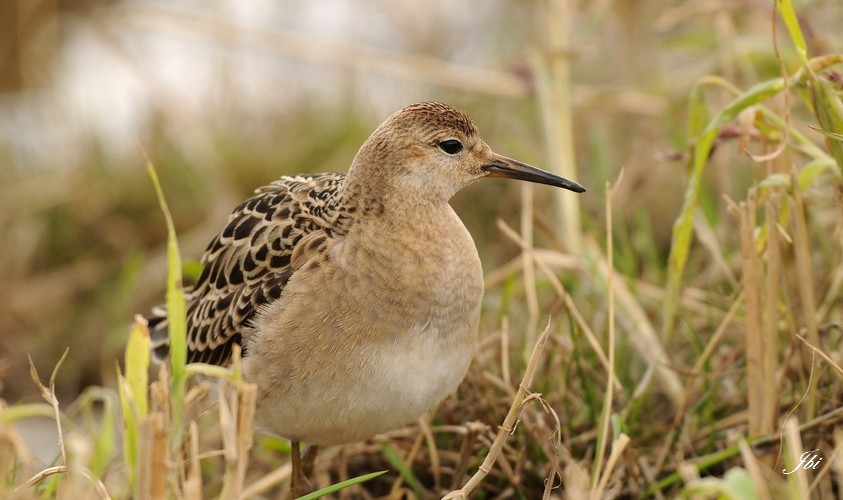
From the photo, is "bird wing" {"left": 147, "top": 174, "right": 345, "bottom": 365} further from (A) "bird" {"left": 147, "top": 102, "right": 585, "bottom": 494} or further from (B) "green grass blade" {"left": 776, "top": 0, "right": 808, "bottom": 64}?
(B) "green grass blade" {"left": 776, "top": 0, "right": 808, "bottom": 64}

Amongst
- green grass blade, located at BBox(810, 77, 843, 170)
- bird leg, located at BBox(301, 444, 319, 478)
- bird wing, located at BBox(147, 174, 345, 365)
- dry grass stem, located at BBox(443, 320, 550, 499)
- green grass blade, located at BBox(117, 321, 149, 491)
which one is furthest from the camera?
bird leg, located at BBox(301, 444, 319, 478)

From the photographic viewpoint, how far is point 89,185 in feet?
21.6

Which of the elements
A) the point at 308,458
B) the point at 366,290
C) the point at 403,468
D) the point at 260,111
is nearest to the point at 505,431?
the point at 366,290

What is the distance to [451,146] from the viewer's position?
361cm

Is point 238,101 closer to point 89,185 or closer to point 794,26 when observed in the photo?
point 89,185

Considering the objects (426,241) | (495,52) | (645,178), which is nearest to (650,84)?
(645,178)

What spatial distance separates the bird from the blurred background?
1.36 meters

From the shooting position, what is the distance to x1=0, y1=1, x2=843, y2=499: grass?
2.76 meters

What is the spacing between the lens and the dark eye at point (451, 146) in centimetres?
359

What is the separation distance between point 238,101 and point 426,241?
4107 mm

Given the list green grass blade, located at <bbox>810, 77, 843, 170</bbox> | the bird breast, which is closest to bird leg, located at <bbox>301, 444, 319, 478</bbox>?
the bird breast

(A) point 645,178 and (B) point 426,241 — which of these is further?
(A) point 645,178

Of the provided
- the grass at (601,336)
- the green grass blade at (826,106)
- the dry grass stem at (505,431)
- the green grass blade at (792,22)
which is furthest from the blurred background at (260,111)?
the dry grass stem at (505,431)

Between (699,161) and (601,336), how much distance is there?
996 mm
